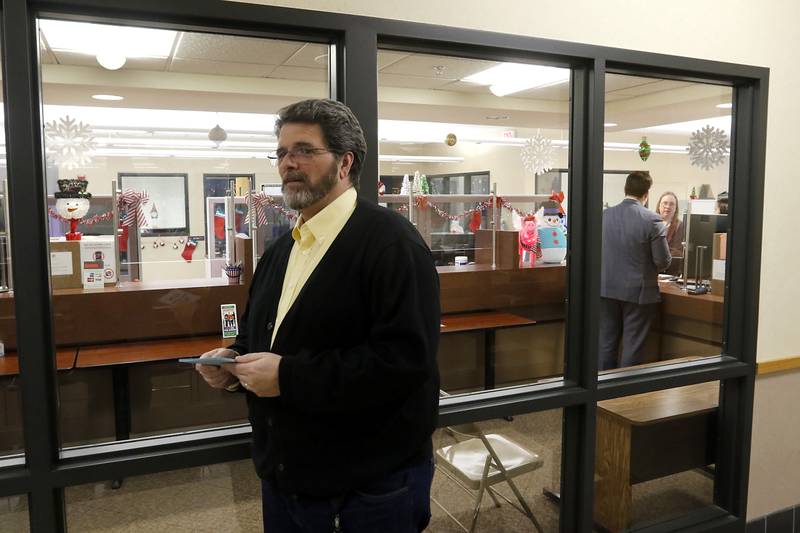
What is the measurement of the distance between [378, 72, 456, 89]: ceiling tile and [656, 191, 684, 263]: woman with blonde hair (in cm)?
107

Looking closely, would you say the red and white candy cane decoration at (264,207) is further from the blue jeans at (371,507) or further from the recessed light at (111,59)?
the blue jeans at (371,507)

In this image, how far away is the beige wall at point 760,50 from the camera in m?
1.98

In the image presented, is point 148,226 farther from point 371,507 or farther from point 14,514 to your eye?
point 371,507

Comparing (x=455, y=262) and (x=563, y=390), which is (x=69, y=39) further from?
(x=563, y=390)

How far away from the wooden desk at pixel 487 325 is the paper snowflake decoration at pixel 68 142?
131 centimetres

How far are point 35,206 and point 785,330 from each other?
2.84 m

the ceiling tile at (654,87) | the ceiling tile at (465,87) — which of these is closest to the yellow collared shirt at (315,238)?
the ceiling tile at (654,87)

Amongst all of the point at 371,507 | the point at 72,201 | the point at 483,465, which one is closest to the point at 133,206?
the point at 72,201

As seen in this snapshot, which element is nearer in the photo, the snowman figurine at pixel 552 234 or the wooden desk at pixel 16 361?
the wooden desk at pixel 16 361

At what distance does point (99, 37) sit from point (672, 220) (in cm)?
221

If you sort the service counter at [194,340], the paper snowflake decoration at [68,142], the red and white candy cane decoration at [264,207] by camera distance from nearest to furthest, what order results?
the paper snowflake decoration at [68,142], the service counter at [194,340], the red and white candy cane decoration at [264,207]

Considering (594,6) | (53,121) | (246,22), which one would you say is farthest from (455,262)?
(53,121)

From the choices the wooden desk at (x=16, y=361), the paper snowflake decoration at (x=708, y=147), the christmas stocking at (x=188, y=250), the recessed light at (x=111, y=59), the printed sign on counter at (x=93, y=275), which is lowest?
the wooden desk at (x=16, y=361)

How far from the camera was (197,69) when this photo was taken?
2379 millimetres
